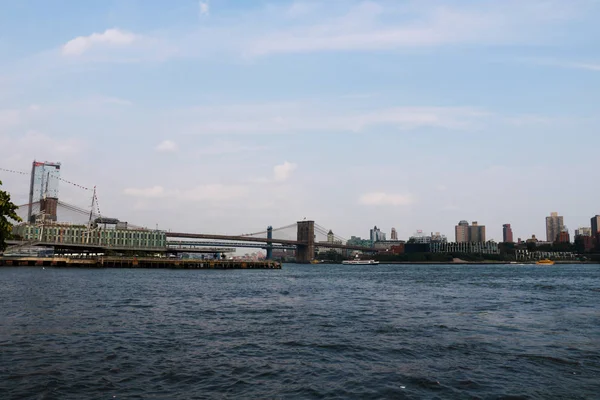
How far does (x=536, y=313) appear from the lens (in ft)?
110

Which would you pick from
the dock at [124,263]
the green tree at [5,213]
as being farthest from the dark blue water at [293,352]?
the dock at [124,263]

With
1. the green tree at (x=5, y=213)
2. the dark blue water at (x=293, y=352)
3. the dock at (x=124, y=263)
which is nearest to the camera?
the dark blue water at (x=293, y=352)

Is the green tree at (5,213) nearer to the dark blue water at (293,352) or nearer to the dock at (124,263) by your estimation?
the dark blue water at (293,352)

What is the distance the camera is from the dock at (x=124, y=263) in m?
118

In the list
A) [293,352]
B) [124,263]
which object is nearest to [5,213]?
[293,352]

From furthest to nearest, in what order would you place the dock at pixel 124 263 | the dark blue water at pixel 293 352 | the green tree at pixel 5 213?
the dock at pixel 124 263 < the green tree at pixel 5 213 < the dark blue water at pixel 293 352

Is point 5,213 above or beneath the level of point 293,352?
above

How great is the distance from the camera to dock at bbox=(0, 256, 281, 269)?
386 ft

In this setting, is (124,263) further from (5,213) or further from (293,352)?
(293,352)

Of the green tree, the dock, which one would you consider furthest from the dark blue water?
the dock

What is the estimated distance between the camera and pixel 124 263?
12838cm

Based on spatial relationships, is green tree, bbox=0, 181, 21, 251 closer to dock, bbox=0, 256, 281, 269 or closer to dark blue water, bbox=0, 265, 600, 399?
dark blue water, bbox=0, 265, 600, 399

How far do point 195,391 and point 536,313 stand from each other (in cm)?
2821

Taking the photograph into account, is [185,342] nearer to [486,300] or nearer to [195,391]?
[195,391]
